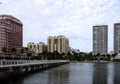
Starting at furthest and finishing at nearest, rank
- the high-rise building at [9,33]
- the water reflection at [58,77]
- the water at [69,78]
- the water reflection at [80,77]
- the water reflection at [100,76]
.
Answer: the high-rise building at [9,33] < the water reflection at [100,76] < the water reflection at [80,77] < the water reflection at [58,77] < the water at [69,78]

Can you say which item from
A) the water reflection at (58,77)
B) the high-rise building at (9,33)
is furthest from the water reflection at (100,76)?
the high-rise building at (9,33)

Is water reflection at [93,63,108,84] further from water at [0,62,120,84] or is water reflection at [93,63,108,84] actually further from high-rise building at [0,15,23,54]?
high-rise building at [0,15,23,54]

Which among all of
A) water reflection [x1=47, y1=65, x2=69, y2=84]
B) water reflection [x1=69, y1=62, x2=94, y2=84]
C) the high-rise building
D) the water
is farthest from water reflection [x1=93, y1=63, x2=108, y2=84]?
the high-rise building

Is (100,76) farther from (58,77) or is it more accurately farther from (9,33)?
(9,33)

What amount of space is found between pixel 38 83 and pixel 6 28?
13942cm

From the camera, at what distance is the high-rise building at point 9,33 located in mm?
168000

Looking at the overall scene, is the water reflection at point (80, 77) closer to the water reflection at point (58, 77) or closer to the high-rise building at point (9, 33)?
the water reflection at point (58, 77)

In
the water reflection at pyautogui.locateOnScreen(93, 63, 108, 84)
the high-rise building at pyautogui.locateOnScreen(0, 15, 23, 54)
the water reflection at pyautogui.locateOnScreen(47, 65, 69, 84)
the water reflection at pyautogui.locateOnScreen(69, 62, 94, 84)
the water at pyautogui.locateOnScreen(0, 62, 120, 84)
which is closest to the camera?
the water at pyautogui.locateOnScreen(0, 62, 120, 84)

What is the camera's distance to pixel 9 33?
179 m

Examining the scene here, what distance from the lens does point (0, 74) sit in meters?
38.9

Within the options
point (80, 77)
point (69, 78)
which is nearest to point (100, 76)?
point (80, 77)

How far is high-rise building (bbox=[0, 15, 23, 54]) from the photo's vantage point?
551ft

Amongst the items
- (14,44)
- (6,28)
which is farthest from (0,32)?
(14,44)

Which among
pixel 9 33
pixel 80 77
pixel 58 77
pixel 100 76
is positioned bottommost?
pixel 100 76
